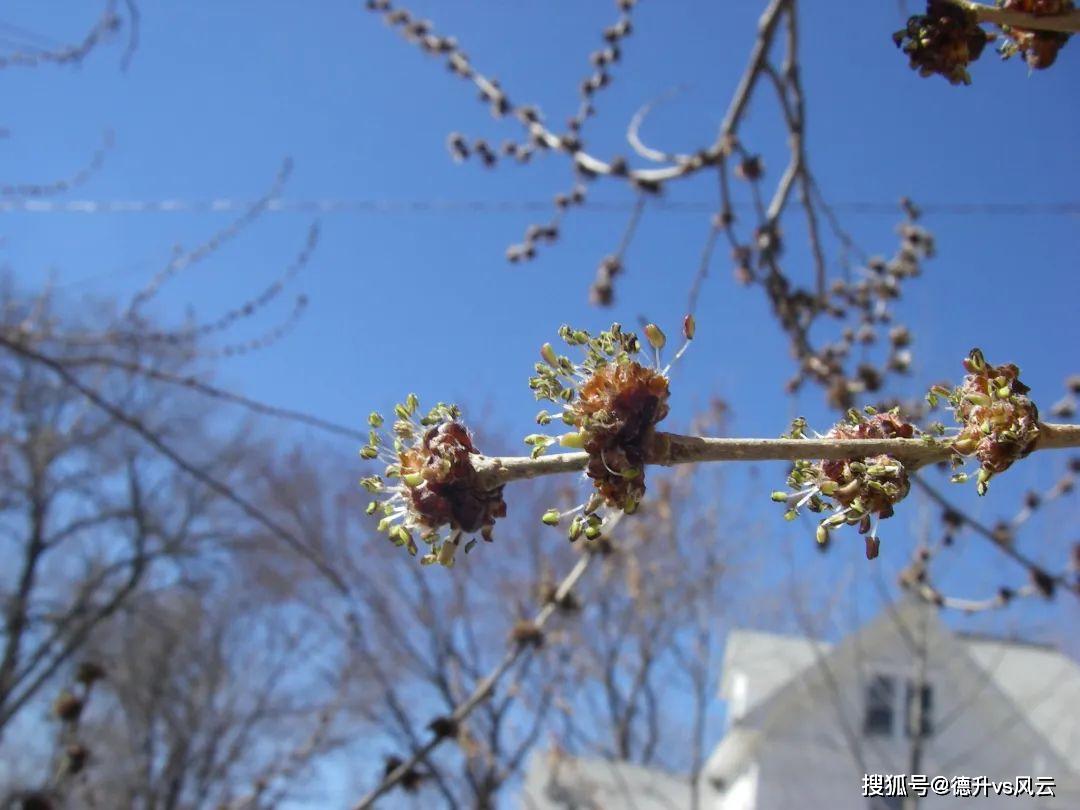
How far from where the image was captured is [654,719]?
675 inches

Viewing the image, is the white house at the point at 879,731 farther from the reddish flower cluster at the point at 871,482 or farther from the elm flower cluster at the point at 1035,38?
the reddish flower cluster at the point at 871,482

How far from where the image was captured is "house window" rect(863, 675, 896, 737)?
1323 centimetres

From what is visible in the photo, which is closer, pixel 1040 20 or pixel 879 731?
pixel 1040 20

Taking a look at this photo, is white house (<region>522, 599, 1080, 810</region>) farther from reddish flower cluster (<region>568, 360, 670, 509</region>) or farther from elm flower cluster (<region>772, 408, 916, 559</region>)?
reddish flower cluster (<region>568, 360, 670, 509</region>)

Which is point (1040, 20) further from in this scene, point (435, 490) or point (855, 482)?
point (435, 490)

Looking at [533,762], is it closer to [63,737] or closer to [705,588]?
[705,588]

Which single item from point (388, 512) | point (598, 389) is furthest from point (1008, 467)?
point (388, 512)

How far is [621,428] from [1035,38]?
1082mm

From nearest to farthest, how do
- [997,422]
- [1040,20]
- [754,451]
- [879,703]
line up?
[754,451], [997,422], [1040,20], [879,703]

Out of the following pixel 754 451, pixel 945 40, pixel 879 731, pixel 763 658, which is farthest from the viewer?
pixel 763 658

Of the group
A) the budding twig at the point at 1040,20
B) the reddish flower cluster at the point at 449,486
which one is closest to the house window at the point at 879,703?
the budding twig at the point at 1040,20

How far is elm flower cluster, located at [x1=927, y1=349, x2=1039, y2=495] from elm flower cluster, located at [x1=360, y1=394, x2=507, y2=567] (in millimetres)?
589

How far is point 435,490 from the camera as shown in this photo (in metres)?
1.19

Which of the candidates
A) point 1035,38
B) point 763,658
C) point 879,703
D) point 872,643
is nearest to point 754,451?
point 1035,38
